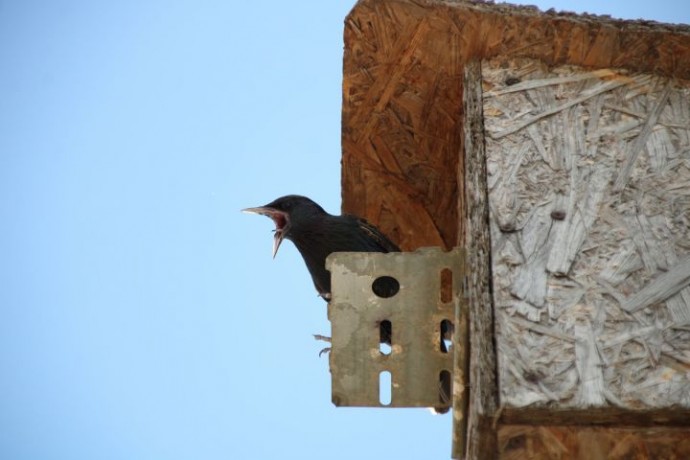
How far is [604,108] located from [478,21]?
2.45ft

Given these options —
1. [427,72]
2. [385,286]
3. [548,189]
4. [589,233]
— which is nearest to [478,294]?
[589,233]

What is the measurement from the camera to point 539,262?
4.44m

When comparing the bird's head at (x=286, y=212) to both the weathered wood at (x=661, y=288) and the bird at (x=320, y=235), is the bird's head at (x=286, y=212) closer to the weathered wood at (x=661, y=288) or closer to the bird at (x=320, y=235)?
the bird at (x=320, y=235)

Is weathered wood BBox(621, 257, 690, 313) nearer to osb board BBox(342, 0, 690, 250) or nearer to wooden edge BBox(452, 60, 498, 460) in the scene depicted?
wooden edge BBox(452, 60, 498, 460)

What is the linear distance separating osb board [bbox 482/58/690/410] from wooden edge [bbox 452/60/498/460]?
4 centimetres

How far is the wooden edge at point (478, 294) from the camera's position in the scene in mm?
4078

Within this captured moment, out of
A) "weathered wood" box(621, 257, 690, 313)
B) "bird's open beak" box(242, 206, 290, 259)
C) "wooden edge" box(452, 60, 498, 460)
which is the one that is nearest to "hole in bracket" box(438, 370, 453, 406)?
"wooden edge" box(452, 60, 498, 460)

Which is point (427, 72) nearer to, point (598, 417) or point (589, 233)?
point (589, 233)

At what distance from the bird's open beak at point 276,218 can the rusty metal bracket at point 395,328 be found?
2.22 metres

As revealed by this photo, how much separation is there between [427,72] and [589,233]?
151 cm

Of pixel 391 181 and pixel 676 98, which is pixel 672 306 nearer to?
pixel 676 98

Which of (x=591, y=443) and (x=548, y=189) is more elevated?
(x=548, y=189)

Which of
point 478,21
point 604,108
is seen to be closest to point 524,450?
point 604,108

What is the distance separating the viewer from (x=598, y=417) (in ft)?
13.2
